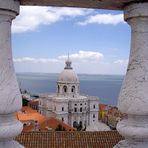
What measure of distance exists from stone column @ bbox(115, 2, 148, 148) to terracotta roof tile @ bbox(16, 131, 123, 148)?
13685 millimetres

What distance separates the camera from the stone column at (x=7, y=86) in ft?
6.50

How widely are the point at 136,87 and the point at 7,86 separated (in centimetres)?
86

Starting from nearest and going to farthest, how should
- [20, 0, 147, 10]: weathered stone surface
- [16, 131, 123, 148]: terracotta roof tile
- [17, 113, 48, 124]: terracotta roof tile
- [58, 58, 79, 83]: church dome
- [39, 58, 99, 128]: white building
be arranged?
[20, 0, 147, 10]: weathered stone surface → [16, 131, 123, 148]: terracotta roof tile → [17, 113, 48, 124]: terracotta roof tile → [39, 58, 99, 128]: white building → [58, 58, 79, 83]: church dome

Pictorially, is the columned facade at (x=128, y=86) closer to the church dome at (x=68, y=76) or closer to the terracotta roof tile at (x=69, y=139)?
the terracotta roof tile at (x=69, y=139)

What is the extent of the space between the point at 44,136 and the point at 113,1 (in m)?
15.2

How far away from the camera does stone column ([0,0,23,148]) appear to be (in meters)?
1.98

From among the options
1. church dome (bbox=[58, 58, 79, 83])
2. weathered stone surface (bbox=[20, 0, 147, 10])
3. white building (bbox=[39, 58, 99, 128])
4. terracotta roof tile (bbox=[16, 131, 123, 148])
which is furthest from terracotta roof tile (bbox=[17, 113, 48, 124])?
weathered stone surface (bbox=[20, 0, 147, 10])

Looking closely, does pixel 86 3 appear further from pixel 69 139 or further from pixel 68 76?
pixel 68 76

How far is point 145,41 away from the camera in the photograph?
2117 mm

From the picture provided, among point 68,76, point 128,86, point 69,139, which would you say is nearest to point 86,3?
point 128,86

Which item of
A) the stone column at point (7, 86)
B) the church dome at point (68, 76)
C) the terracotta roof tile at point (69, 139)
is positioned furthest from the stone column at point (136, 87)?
the church dome at point (68, 76)

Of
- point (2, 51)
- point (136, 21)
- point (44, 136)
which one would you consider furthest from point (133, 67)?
point (44, 136)

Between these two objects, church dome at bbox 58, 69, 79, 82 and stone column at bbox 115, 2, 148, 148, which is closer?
stone column at bbox 115, 2, 148, 148

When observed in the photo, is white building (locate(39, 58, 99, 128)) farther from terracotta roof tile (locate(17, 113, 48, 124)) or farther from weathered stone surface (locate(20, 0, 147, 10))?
weathered stone surface (locate(20, 0, 147, 10))
